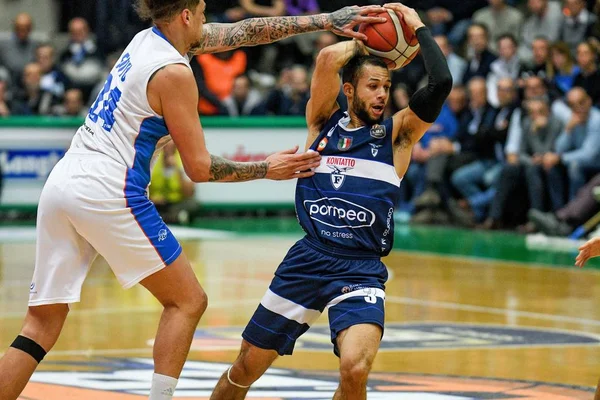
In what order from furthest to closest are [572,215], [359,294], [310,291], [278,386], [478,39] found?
[478,39], [572,215], [278,386], [310,291], [359,294]

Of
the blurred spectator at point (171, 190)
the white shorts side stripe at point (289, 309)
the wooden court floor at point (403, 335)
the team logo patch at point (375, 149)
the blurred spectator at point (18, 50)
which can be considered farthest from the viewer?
the blurred spectator at point (18, 50)

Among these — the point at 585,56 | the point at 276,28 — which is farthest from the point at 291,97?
A: the point at 276,28

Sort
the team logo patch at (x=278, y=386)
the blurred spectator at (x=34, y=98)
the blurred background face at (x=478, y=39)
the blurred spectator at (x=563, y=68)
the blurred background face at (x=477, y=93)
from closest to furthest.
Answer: the team logo patch at (x=278, y=386), the blurred spectator at (x=563, y=68), the blurred background face at (x=477, y=93), the blurred background face at (x=478, y=39), the blurred spectator at (x=34, y=98)

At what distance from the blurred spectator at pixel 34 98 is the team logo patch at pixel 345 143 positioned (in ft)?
46.4

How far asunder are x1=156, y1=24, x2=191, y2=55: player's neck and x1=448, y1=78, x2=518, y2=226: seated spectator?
39.8 ft

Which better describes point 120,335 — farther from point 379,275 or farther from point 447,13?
point 447,13

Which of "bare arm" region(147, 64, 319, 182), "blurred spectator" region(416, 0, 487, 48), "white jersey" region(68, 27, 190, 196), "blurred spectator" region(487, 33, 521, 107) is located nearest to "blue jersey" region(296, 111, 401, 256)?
"bare arm" region(147, 64, 319, 182)

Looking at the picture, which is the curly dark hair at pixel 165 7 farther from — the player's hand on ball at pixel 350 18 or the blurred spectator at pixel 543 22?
the blurred spectator at pixel 543 22

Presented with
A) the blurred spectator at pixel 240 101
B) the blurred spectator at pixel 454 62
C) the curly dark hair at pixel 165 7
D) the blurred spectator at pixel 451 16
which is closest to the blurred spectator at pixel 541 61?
the blurred spectator at pixel 454 62

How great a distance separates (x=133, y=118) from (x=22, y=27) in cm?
1571

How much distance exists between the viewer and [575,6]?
1816 cm

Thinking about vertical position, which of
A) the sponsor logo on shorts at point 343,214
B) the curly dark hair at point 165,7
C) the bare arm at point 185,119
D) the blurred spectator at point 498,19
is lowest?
the blurred spectator at point 498,19

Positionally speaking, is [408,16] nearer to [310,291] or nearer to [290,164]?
[290,164]

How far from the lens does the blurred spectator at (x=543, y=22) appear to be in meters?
18.9
